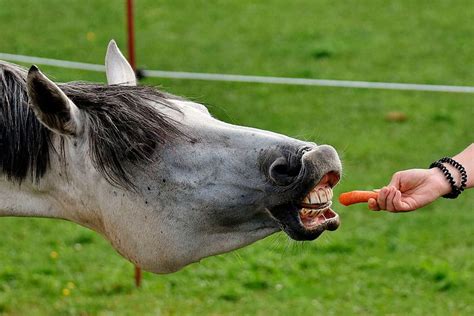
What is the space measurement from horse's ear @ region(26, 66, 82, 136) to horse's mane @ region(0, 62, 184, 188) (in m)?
0.05

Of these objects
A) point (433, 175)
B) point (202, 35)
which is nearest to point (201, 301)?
point (433, 175)

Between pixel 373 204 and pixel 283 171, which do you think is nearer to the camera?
pixel 283 171

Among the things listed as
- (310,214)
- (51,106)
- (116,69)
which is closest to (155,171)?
(51,106)

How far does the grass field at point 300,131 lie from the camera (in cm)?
604

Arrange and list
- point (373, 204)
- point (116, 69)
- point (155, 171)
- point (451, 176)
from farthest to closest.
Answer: point (116, 69), point (451, 176), point (373, 204), point (155, 171)

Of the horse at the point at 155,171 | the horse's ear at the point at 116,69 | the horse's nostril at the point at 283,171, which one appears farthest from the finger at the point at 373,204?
the horse's ear at the point at 116,69

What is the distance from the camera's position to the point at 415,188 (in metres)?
3.49

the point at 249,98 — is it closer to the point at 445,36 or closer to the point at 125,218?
the point at 445,36

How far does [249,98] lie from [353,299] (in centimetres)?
367

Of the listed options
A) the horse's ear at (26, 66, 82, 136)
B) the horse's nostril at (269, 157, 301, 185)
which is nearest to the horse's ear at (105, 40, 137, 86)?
the horse's ear at (26, 66, 82, 136)

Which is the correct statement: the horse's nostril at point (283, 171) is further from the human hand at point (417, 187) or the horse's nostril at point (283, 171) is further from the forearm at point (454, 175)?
the forearm at point (454, 175)

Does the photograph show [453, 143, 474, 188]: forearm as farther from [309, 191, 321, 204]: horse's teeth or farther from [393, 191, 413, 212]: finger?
[309, 191, 321, 204]: horse's teeth

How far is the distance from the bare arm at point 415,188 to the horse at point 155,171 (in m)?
0.32

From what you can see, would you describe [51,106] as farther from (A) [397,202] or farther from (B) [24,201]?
(A) [397,202]
